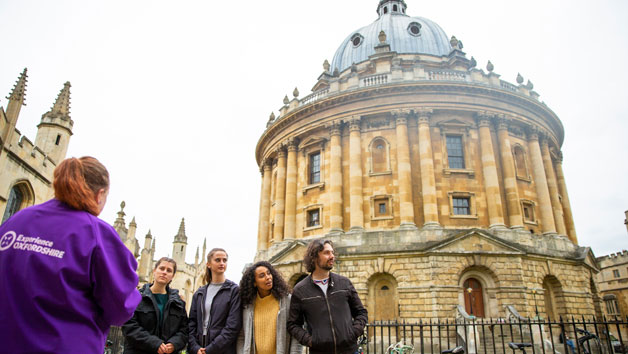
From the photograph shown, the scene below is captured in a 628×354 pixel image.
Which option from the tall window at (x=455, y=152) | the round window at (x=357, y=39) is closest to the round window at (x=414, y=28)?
the round window at (x=357, y=39)

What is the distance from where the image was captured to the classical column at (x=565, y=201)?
2677cm

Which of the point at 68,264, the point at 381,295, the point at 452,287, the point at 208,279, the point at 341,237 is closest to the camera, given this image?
the point at 68,264

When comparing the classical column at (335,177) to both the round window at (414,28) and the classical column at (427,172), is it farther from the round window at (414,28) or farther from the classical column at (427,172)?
the round window at (414,28)

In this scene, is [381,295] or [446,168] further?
[446,168]

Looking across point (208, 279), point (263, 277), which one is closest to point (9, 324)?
point (263, 277)

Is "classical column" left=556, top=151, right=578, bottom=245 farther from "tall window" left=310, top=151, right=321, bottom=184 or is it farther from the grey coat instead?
the grey coat

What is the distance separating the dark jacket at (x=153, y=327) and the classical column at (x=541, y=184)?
23.8 metres

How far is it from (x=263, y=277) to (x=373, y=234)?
17097 millimetres

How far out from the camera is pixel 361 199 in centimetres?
2323

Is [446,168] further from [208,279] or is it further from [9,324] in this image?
[9,324]

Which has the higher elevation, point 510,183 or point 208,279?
point 510,183

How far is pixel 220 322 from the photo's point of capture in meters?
5.29

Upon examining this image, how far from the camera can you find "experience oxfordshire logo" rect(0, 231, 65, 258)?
7.51ft

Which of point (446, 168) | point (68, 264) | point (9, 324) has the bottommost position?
point (9, 324)
